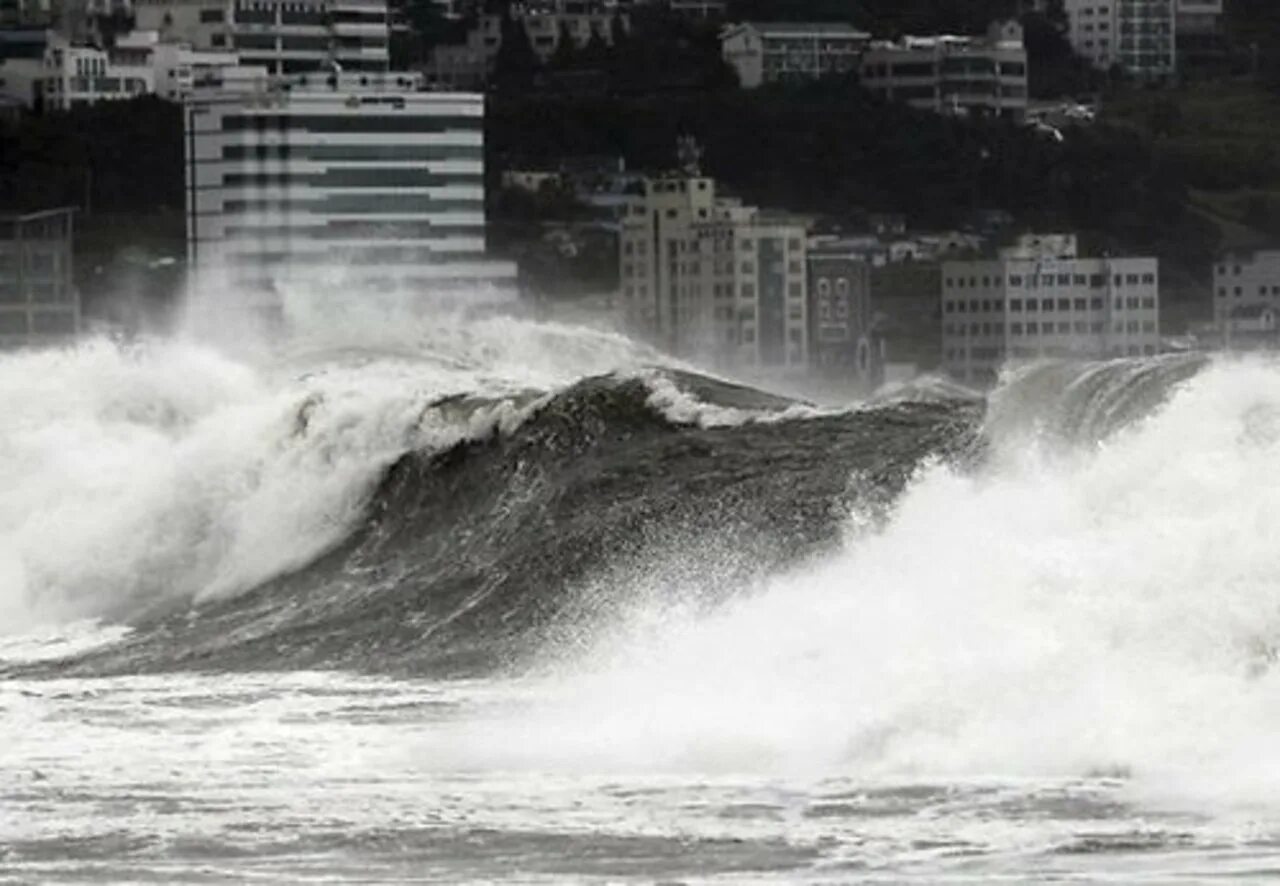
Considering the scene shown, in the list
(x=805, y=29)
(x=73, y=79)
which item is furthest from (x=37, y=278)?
(x=805, y=29)

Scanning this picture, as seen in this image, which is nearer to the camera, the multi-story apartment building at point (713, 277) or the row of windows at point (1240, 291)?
the multi-story apartment building at point (713, 277)

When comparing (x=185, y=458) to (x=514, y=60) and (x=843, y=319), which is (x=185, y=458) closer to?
(x=843, y=319)

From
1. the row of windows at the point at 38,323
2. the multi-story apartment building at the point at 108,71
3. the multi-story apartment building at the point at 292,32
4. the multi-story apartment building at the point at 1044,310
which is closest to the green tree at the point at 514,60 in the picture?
the multi-story apartment building at the point at 292,32

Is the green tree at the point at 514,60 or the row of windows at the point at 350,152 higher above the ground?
the green tree at the point at 514,60

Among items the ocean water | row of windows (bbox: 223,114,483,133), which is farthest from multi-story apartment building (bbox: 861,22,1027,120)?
the ocean water

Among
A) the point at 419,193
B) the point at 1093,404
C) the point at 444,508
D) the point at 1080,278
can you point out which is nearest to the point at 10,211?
the point at 419,193

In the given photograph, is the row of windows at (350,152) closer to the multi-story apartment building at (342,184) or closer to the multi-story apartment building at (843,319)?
the multi-story apartment building at (342,184)

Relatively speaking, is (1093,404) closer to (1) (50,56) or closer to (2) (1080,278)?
(2) (1080,278)
